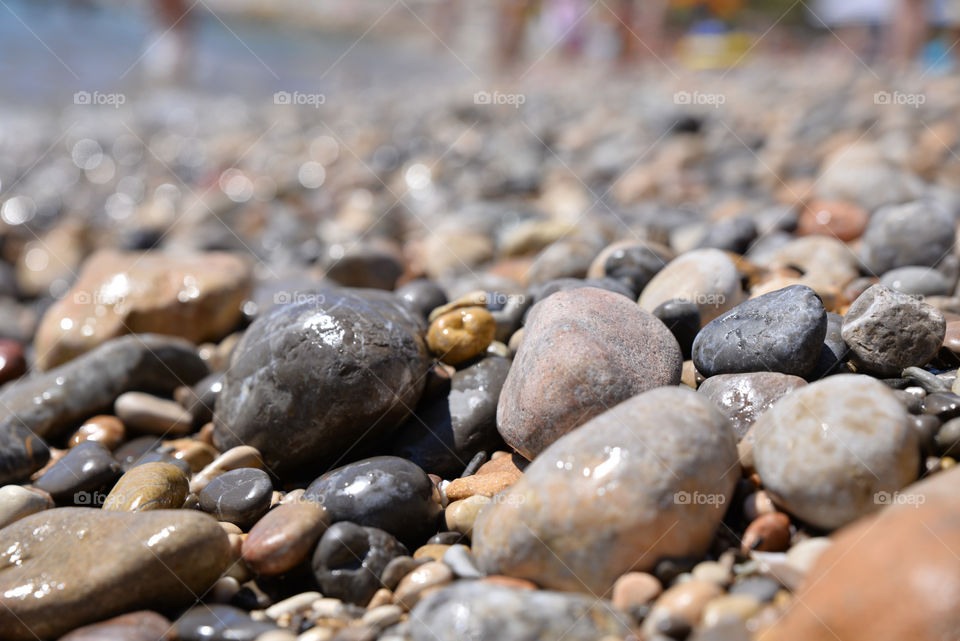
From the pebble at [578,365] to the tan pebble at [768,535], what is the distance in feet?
1.93

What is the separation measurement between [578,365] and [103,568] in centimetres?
152

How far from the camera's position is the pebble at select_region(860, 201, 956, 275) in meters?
3.57

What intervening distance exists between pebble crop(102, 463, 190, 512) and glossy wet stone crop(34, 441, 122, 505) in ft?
0.50

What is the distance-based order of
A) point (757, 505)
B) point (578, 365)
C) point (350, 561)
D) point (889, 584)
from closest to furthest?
point (889, 584)
point (757, 505)
point (350, 561)
point (578, 365)

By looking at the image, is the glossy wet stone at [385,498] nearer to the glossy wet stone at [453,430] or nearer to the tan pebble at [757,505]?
the glossy wet stone at [453,430]

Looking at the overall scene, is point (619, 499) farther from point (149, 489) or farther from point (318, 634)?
point (149, 489)

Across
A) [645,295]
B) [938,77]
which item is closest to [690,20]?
[938,77]

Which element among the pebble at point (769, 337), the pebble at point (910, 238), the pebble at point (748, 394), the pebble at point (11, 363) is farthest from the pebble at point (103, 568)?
the pebble at point (910, 238)

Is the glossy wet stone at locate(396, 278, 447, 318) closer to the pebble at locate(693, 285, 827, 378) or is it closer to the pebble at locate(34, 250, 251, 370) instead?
the pebble at locate(34, 250, 251, 370)

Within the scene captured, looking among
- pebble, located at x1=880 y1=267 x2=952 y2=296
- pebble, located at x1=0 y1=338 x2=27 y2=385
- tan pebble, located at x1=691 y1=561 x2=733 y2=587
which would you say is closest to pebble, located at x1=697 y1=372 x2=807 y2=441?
tan pebble, located at x1=691 y1=561 x2=733 y2=587

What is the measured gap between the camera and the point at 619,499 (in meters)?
2.03

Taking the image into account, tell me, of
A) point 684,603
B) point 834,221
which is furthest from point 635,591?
point 834,221

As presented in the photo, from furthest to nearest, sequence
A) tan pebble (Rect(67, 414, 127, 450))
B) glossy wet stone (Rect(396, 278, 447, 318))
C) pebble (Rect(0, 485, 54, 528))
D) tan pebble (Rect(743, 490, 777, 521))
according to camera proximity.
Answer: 1. glossy wet stone (Rect(396, 278, 447, 318))
2. tan pebble (Rect(67, 414, 127, 450))
3. pebble (Rect(0, 485, 54, 528))
4. tan pebble (Rect(743, 490, 777, 521))

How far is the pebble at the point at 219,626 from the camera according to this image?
6.74 feet
